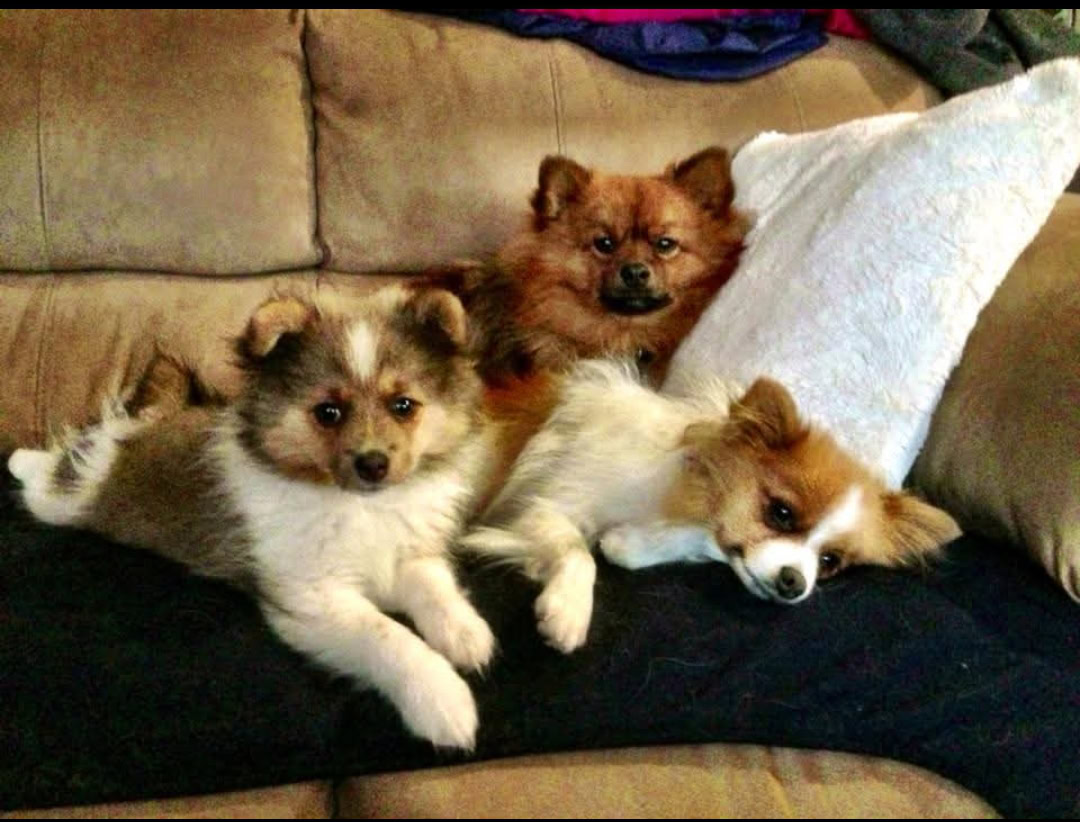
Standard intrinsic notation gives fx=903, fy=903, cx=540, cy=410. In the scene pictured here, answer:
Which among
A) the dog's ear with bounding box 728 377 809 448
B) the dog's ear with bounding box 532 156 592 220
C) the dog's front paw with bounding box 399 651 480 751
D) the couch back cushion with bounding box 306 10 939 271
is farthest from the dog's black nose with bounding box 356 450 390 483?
the couch back cushion with bounding box 306 10 939 271

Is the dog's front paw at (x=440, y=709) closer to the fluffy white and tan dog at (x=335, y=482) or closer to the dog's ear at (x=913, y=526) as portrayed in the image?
the fluffy white and tan dog at (x=335, y=482)

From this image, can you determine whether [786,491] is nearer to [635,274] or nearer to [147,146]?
[635,274]

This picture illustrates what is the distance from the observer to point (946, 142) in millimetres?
1867

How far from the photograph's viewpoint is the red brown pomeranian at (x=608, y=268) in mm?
2209

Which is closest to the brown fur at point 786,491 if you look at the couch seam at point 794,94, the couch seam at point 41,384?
the couch seam at point 794,94

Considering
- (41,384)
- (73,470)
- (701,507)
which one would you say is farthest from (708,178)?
(41,384)

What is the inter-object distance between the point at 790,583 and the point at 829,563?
0.15 meters

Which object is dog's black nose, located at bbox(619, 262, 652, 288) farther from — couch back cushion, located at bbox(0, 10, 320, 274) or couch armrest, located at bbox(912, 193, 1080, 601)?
couch back cushion, located at bbox(0, 10, 320, 274)

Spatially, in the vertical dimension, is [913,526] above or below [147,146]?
below

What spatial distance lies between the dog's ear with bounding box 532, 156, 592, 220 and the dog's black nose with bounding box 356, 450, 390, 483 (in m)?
0.98

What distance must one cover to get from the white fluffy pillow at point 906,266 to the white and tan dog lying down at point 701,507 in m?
0.16

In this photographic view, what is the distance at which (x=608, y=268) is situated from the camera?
7.35 feet

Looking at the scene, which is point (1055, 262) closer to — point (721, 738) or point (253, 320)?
point (721, 738)

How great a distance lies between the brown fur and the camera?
1.58 metres
